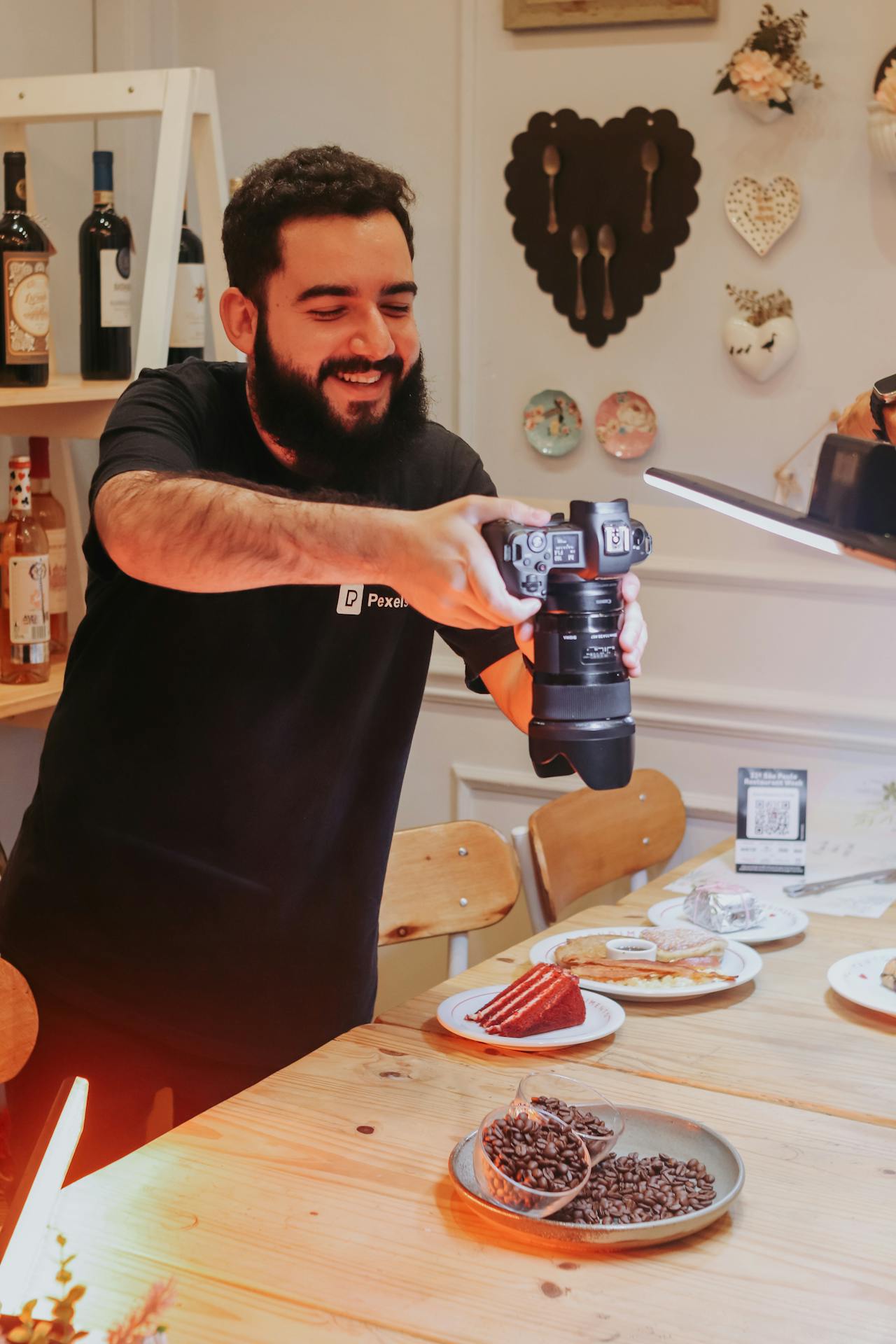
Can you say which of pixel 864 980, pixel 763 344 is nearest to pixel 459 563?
pixel 864 980

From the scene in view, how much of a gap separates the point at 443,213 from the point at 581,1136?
87.5 inches

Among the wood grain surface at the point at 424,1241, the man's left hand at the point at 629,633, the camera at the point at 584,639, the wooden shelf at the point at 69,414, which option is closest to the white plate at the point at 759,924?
the wood grain surface at the point at 424,1241

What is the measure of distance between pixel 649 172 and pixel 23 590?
144cm

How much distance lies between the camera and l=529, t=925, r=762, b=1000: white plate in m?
1.74

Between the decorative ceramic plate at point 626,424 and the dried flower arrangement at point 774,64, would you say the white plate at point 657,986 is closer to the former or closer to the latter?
the decorative ceramic plate at point 626,424

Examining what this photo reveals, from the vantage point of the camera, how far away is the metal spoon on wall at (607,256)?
112 inches

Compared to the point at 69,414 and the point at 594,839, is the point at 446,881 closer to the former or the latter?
the point at 594,839

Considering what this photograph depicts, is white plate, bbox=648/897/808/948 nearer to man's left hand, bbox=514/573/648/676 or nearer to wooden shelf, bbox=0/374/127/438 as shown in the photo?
man's left hand, bbox=514/573/648/676

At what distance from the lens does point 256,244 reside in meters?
1.70

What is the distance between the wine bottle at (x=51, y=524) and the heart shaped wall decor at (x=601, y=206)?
1.09m

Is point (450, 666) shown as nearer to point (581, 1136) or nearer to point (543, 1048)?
point (543, 1048)

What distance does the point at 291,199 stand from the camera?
5.45 feet

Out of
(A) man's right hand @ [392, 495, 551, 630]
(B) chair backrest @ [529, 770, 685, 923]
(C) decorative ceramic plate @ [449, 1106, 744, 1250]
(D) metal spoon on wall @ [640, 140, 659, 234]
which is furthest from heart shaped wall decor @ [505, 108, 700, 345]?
(C) decorative ceramic plate @ [449, 1106, 744, 1250]

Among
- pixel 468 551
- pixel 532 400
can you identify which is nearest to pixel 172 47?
pixel 532 400
